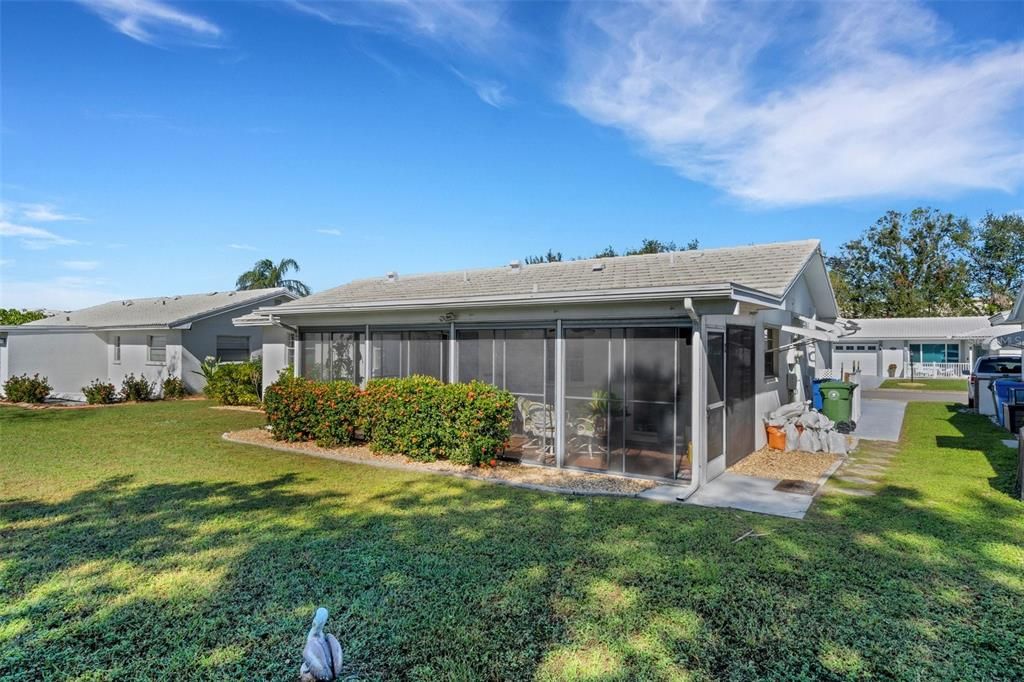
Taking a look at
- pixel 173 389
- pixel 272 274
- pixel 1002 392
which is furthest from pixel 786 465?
pixel 272 274

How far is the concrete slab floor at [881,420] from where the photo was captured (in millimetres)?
11805

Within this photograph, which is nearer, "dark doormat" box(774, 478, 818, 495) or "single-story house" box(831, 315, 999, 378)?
"dark doormat" box(774, 478, 818, 495)

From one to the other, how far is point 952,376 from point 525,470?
3535 centimetres

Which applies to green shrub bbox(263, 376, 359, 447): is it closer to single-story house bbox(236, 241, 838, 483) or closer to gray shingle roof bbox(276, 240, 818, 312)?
single-story house bbox(236, 241, 838, 483)

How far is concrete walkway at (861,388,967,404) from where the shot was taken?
2019cm

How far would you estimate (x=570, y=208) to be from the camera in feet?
90.2

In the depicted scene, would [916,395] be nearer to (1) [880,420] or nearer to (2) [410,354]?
(1) [880,420]

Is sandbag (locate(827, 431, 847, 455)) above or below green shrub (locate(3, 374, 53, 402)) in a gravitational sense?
below

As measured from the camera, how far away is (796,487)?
7422mm

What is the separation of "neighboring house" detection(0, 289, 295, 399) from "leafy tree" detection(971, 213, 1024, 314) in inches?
2030

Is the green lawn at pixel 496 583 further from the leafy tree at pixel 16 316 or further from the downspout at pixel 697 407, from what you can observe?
the leafy tree at pixel 16 316

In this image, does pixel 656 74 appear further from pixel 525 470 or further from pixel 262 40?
pixel 525 470

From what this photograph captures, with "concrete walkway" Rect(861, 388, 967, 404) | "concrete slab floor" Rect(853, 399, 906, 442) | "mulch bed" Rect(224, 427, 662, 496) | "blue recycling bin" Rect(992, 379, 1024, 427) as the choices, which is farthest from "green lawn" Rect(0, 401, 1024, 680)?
"concrete walkway" Rect(861, 388, 967, 404)

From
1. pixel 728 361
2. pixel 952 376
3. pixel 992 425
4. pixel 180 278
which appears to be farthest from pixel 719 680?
pixel 952 376
